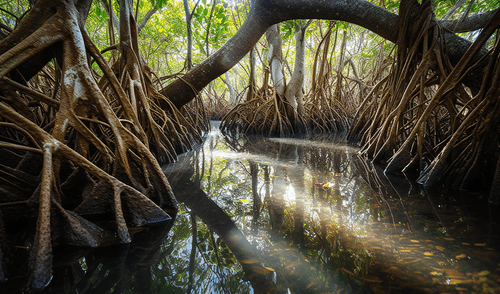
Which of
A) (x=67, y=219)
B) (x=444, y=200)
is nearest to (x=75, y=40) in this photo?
(x=67, y=219)

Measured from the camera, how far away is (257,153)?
3.79 metres

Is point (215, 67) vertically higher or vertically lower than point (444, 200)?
higher

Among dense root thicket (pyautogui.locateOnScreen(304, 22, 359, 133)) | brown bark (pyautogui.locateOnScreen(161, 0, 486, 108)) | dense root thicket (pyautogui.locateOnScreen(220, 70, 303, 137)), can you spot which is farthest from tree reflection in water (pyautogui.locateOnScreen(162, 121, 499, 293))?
dense root thicket (pyautogui.locateOnScreen(304, 22, 359, 133))

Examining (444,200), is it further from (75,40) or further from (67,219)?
(75,40)

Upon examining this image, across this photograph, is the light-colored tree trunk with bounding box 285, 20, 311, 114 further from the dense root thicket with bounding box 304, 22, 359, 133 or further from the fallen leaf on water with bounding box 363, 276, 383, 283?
the fallen leaf on water with bounding box 363, 276, 383, 283

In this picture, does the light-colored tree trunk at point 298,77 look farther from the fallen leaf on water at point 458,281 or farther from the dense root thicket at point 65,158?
the fallen leaf on water at point 458,281

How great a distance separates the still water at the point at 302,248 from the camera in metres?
0.97

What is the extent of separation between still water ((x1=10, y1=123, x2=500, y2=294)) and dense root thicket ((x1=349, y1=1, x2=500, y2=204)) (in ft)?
1.00

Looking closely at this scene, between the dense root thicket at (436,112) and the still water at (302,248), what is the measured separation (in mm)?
303

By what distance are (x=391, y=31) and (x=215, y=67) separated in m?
2.50

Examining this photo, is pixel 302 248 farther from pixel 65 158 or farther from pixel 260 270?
pixel 65 158

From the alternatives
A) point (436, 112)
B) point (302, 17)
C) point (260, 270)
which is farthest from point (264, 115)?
point (260, 270)

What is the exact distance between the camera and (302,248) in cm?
122

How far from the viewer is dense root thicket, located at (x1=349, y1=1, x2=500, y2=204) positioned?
1.86m
